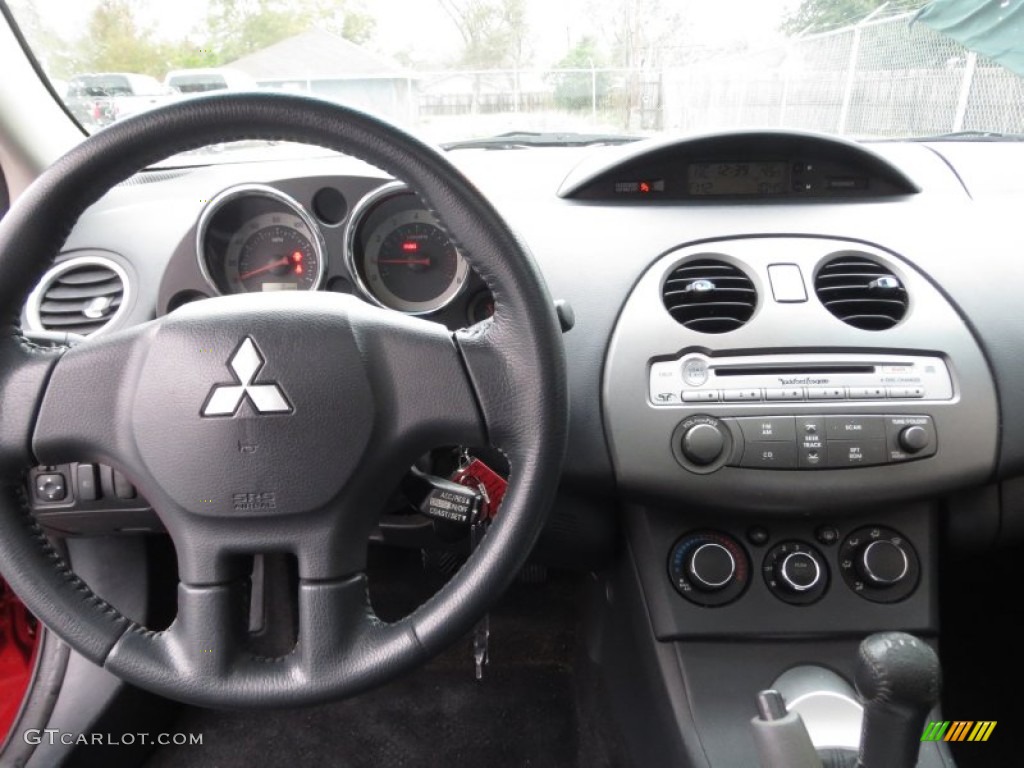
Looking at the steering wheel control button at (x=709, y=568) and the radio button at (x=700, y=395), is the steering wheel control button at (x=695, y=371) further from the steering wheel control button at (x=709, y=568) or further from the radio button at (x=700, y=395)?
the steering wheel control button at (x=709, y=568)

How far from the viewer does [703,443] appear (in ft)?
4.06

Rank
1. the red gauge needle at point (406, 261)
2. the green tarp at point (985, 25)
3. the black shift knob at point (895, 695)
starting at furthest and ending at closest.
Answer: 1. the green tarp at point (985, 25)
2. the red gauge needle at point (406, 261)
3. the black shift knob at point (895, 695)

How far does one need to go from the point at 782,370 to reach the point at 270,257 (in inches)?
36.7

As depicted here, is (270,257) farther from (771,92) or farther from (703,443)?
(771,92)

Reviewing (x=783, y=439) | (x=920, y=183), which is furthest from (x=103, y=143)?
(x=920, y=183)

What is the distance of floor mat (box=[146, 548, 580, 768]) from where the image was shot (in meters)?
1.89

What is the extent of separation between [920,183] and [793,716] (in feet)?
3.38

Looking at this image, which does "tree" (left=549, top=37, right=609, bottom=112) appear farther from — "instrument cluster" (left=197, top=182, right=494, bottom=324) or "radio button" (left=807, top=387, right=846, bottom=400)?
"radio button" (left=807, top=387, right=846, bottom=400)

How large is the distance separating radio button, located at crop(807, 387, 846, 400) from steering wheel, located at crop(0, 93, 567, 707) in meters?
0.54

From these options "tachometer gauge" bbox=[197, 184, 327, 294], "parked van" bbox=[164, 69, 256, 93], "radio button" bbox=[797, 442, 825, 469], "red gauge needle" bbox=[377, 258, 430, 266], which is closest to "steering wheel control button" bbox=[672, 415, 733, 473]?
"radio button" bbox=[797, 442, 825, 469]

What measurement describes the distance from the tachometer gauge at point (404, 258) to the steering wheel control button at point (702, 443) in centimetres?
46

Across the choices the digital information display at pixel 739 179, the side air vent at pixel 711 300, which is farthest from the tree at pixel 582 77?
the side air vent at pixel 711 300

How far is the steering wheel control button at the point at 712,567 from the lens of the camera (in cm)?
137

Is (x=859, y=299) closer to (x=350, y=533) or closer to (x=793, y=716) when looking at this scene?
(x=793, y=716)
